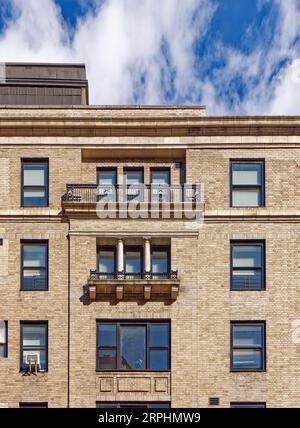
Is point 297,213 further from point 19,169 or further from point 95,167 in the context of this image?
point 19,169

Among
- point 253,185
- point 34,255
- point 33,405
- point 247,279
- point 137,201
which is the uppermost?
point 253,185

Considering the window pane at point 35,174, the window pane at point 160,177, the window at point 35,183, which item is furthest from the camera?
the window pane at point 160,177

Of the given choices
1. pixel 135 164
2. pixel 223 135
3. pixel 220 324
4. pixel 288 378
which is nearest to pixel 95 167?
pixel 135 164

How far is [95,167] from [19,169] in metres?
2.64

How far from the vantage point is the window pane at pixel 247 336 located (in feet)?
92.8

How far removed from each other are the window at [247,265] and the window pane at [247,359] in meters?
2.07

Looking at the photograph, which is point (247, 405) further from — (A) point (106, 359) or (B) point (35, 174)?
(B) point (35, 174)

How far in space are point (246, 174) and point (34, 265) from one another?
25.7 ft

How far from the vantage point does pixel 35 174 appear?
2959cm

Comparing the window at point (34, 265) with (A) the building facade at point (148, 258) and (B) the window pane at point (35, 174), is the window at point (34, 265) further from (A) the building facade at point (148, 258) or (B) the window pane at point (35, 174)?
(B) the window pane at point (35, 174)

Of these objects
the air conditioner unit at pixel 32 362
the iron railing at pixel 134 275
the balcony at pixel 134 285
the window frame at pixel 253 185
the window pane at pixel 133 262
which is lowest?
the air conditioner unit at pixel 32 362

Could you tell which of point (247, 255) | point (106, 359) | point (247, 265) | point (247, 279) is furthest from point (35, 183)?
point (247, 279)

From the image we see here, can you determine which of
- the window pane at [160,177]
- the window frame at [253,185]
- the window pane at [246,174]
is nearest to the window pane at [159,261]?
the window pane at [160,177]

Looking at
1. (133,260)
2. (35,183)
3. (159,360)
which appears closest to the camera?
(159,360)
